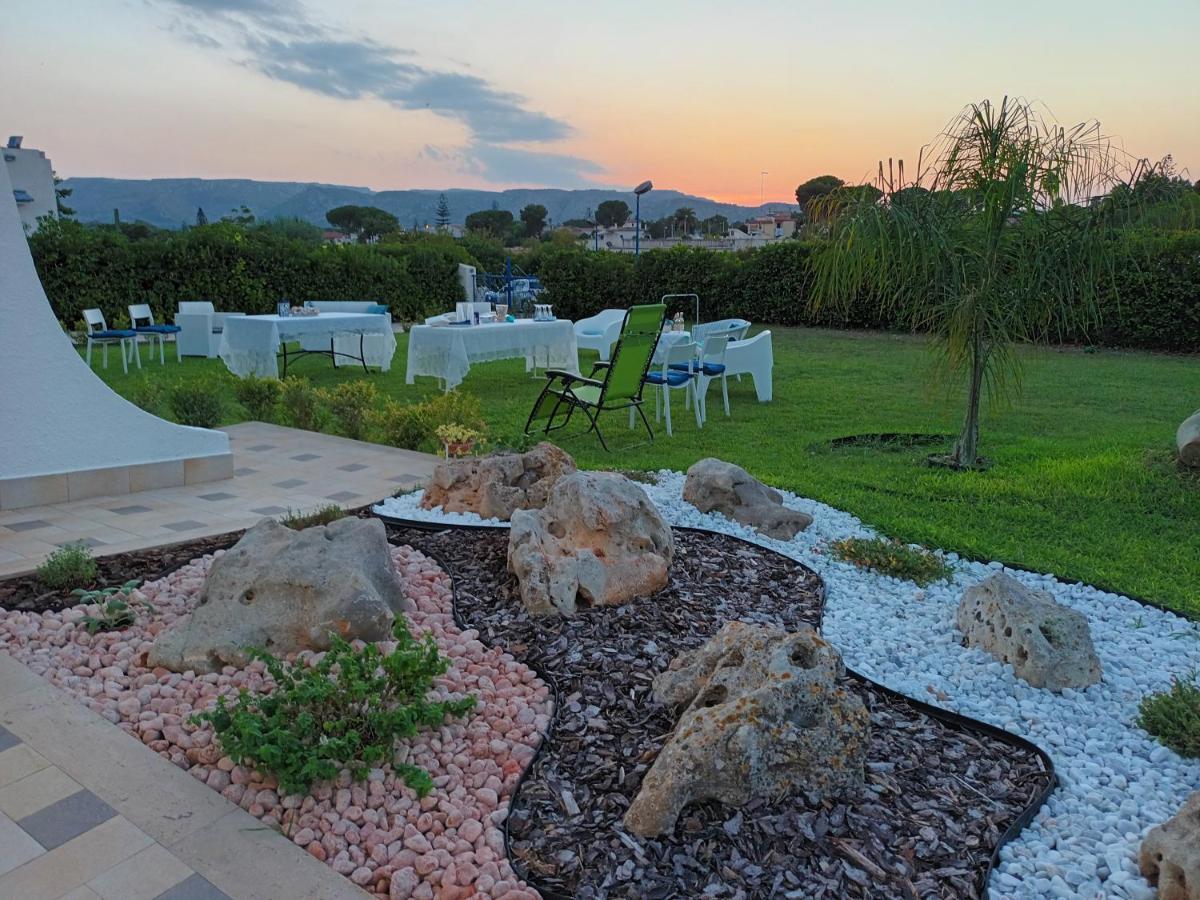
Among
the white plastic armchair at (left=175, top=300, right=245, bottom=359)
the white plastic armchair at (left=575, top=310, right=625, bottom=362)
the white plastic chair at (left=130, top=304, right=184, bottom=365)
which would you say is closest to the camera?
the white plastic armchair at (left=575, top=310, right=625, bottom=362)

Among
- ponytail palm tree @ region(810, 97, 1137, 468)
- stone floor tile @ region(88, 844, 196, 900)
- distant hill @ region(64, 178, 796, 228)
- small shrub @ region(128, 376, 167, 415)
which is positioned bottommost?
stone floor tile @ region(88, 844, 196, 900)

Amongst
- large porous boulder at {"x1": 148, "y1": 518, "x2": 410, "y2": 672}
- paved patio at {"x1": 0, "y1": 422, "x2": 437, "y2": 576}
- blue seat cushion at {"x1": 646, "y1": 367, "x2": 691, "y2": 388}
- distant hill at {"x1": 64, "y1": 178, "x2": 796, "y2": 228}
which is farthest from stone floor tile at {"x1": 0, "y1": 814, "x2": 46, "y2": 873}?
distant hill at {"x1": 64, "y1": 178, "x2": 796, "y2": 228}

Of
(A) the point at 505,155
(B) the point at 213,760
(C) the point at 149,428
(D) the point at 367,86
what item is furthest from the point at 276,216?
(B) the point at 213,760

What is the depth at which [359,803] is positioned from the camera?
2.15 m

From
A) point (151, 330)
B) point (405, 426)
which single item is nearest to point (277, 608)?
point (405, 426)

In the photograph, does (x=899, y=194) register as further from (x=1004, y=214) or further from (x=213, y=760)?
(x=213, y=760)

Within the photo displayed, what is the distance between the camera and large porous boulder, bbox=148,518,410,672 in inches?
113

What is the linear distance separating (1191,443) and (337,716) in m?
5.87

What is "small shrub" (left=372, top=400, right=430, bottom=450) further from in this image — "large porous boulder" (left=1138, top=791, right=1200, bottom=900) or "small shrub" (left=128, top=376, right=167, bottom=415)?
"large porous boulder" (left=1138, top=791, right=1200, bottom=900)

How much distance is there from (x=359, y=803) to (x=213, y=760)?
1.65ft

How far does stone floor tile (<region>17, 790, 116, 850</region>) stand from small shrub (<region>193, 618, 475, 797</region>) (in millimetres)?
300

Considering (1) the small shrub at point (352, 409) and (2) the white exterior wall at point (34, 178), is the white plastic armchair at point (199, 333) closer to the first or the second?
(1) the small shrub at point (352, 409)

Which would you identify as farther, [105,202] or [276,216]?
[105,202]

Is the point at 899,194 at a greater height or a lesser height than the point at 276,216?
lesser
